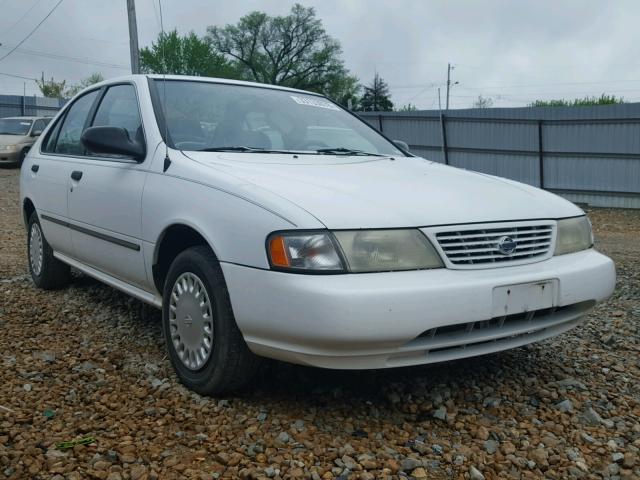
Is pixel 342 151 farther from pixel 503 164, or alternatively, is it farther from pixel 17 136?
pixel 17 136

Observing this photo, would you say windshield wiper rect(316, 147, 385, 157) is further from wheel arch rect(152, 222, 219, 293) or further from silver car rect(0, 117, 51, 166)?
silver car rect(0, 117, 51, 166)

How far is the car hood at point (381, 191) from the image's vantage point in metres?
2.64

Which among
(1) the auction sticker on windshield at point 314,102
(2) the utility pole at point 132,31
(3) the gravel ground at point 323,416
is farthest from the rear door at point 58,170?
(2) the utility pole at point 132,31

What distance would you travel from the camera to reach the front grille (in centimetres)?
266

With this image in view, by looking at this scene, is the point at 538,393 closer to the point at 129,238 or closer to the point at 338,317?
the point at 338,317

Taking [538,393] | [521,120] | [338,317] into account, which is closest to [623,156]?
[521,120]

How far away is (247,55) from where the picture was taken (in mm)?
62844

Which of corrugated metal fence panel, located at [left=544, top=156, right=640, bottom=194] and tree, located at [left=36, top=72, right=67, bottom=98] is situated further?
tree, located at [left=36, top=72, right=67, bottom=98]

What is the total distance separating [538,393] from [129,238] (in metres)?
2.17

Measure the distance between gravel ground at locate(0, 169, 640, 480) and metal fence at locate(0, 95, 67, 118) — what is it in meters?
26.3

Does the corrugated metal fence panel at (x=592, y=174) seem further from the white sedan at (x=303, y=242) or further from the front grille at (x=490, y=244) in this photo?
the front grille at (x=490, y=244)

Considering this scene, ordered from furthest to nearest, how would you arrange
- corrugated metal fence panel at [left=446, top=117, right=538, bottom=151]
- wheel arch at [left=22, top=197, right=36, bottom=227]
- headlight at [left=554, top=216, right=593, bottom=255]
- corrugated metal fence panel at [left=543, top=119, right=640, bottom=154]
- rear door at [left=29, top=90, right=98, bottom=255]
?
corrugated metal fence panel at [left=446, top=117, right=538, bottom=151] → corrugated metal fence panel at [left=543, top=119, right=640, bottom=154] → wheel arch at [left=22, top=197, right=36, bottom=227] → rear door at [left=29, top=90, right=98, bottom=255] → headlight at [left=554, top=216, right=593, bottom=255]

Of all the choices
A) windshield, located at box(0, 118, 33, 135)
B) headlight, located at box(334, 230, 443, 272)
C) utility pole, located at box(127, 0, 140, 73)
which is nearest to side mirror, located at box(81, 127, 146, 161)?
headlight, located at box(334, 230, 443, 272)

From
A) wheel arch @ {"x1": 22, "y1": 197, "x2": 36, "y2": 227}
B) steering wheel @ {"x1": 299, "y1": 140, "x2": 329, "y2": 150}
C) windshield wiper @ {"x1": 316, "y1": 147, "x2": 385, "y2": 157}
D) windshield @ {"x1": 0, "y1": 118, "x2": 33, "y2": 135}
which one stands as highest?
windshield @ {"x1": 0, "y1": 118, "x2": 33, "y2": 135}
